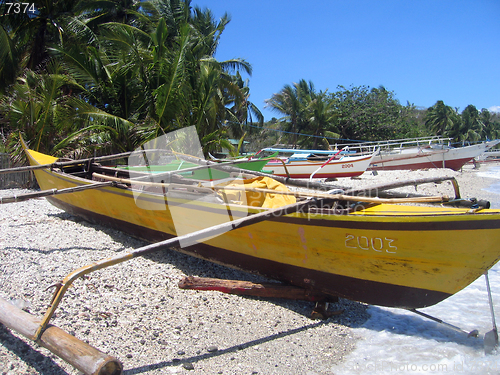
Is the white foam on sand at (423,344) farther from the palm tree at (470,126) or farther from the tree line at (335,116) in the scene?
the palm tree at (470,126)

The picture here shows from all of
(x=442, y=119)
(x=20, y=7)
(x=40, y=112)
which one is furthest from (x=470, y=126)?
(x=40, y=112)

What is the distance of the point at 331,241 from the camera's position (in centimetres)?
339

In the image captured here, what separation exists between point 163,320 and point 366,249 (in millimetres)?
2222

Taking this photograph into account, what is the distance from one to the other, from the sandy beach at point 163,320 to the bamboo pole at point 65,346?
29 cm

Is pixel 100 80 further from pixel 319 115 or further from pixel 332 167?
pixel 319 115

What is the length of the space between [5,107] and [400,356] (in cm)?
1157

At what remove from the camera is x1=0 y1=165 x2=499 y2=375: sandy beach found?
277 cm

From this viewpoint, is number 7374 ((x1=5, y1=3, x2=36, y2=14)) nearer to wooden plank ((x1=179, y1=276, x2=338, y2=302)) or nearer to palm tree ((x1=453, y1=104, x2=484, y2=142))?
wooden plank ((x1=179, y1=276, x2=338, y2=302))

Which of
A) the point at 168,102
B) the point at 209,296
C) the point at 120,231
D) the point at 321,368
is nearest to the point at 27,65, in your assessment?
the point at 168,102

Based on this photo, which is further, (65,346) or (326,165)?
(326,165)

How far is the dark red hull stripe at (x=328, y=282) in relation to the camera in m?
3.29

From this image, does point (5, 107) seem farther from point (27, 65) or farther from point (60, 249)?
point (60, 249)

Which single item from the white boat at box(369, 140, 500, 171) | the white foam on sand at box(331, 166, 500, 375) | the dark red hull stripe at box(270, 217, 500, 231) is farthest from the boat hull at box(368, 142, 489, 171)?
the dark red hull stripe at box(270, 217, 500, 231)

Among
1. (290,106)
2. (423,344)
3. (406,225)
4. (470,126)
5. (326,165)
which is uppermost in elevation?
(290,106)
